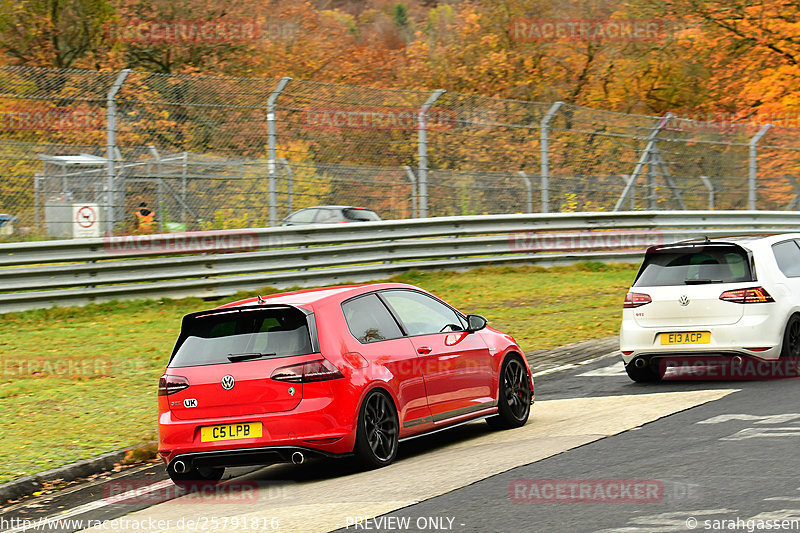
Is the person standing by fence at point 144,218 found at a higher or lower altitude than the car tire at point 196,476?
higher

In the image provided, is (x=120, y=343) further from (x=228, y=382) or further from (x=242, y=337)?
(x=228, y=382)

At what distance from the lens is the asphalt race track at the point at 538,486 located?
21.0 feet

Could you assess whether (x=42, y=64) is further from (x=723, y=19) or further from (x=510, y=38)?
(x=723, y=19)

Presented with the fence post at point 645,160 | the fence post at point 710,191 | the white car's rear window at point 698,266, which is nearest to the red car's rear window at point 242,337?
the white car's rear window at point 698,266

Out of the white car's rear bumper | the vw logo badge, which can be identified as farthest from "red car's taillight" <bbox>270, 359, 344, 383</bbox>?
the white car's rear bumper

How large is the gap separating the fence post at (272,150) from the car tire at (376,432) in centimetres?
1082

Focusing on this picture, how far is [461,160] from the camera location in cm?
2169

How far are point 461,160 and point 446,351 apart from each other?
12773mm

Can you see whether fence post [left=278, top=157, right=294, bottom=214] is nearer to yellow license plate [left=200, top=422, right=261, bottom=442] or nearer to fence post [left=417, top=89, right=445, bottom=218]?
fence post [left=417, top=89, right=445, bottom=218]

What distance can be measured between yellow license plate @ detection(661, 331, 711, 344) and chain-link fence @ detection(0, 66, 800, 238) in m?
8.81

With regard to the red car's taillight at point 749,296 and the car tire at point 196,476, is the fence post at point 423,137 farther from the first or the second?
the car tire at point 196,476

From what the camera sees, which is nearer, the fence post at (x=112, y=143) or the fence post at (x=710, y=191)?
the fence post at (x=112, y=143)

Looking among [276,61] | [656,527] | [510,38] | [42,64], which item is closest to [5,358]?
[656,527]

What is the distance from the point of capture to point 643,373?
12.3 meters
